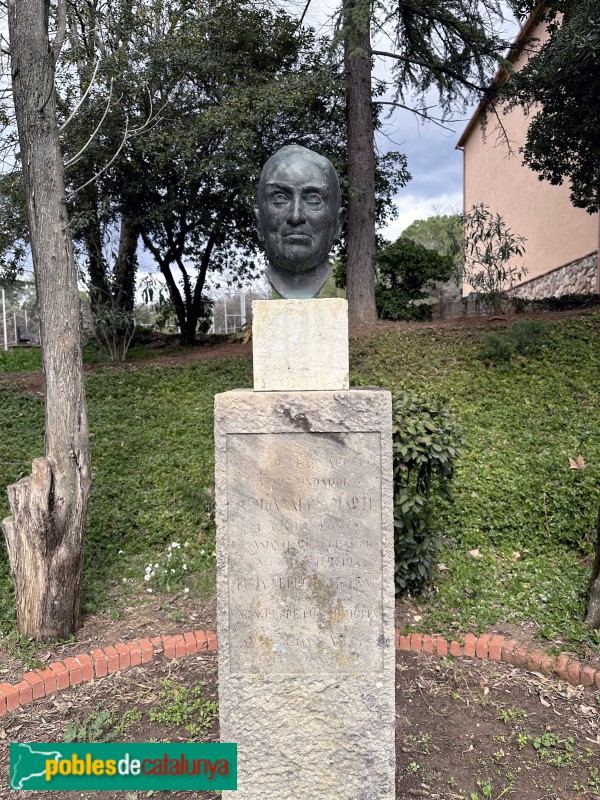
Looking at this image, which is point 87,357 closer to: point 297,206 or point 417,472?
point 417,472

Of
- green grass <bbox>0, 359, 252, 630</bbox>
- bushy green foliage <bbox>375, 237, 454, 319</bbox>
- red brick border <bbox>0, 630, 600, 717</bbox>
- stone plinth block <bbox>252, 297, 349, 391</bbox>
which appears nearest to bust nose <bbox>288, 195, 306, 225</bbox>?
stone plinth block <bbox>252, 297, 349, 391</bbox>

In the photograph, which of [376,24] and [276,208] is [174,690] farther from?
[376,24]

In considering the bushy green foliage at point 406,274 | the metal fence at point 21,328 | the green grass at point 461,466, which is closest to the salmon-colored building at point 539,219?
the bushy green foliage at point 406,274

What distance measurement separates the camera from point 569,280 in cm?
1261

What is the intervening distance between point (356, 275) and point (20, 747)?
799 centimetres

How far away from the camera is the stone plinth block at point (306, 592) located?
7.16 feet

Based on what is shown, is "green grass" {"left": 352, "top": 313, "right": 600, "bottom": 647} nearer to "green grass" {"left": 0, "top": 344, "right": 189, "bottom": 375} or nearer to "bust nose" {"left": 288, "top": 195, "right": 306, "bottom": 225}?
"bust nose" {"left": 288, "top": 195, "right": 306, "bottom": 225}

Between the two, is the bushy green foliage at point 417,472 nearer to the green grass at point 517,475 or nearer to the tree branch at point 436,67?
the green grass at point 517,475

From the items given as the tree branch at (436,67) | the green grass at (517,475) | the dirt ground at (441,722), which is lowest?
the dirt ground at (441,722)

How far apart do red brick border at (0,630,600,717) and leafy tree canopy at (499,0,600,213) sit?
6.03 m

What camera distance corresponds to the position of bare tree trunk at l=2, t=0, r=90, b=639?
3498 millimetres

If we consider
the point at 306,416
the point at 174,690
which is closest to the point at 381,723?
the point at 306,416

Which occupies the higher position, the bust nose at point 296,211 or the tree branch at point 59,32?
the tree branch at point 59,32

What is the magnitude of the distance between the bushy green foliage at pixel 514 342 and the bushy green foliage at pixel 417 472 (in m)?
3.66
